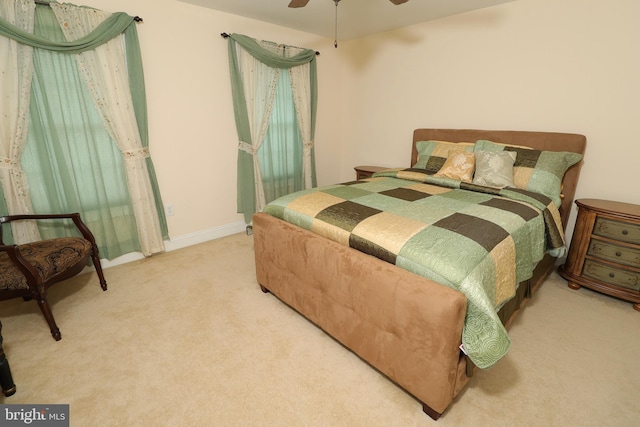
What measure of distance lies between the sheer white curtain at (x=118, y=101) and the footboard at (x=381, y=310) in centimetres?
148

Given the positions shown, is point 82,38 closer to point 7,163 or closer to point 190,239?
point 7,163

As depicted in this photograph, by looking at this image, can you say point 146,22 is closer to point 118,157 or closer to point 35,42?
point 35,42

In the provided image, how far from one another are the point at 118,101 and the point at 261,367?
234 centimetres

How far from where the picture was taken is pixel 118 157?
8.37ft

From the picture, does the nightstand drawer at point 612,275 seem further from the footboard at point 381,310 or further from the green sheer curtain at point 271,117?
the green sheer curtain at point 271,117

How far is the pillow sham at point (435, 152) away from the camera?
9.34 feet

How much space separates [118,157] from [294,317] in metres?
2.03

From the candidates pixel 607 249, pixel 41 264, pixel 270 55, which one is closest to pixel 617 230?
pixel 607 249

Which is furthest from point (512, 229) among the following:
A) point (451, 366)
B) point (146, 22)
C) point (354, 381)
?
point (146, 22)

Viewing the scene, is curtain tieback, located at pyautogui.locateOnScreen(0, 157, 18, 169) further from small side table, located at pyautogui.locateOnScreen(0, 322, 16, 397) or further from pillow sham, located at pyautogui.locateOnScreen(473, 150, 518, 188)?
pillow sham, located at pyautogui.locateOnScreen(473, 150, 518, 188)

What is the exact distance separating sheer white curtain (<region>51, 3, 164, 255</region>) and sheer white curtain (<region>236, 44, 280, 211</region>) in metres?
1.04

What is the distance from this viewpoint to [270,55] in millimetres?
3193

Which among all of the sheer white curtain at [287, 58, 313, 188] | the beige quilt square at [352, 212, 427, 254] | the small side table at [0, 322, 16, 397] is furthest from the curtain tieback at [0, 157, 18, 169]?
the sheer white curtain at [287, 58, 313, 188]

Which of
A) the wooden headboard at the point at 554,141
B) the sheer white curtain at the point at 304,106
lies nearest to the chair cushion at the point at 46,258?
the sheer white curtain at the point at 304,106
